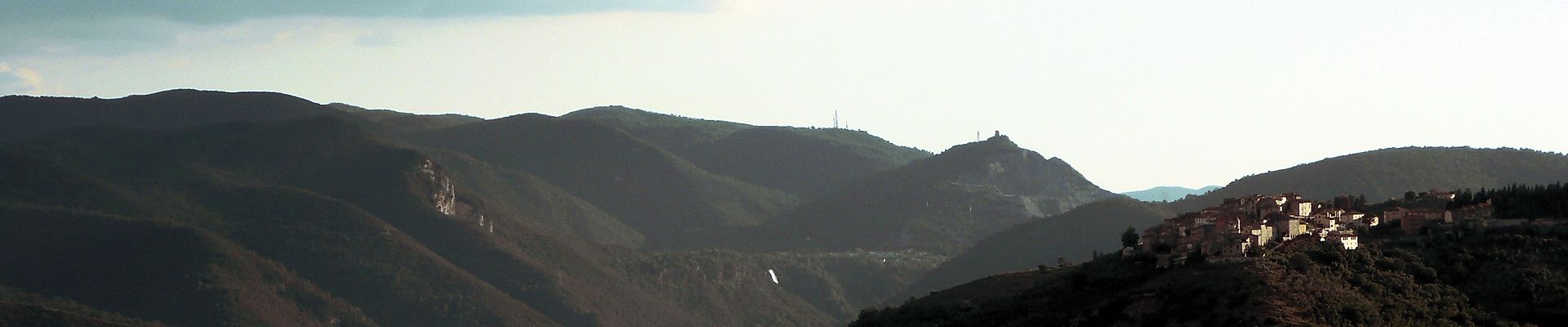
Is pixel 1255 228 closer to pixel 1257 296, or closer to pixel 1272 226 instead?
pixel 1272 226

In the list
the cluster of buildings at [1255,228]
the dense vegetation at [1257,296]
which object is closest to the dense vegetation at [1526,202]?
the cluster of buildings at [1255,228]

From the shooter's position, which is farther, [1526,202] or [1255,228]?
[1526,202]

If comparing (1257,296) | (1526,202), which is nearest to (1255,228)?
(1257,296)

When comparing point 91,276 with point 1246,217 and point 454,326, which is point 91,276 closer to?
point 454,326

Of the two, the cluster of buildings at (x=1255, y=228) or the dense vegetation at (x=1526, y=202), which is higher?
the dense vegetation at (x=1526, y=202)

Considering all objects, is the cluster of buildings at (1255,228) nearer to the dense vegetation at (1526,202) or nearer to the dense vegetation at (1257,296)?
the dense vegetation at (1257,296)

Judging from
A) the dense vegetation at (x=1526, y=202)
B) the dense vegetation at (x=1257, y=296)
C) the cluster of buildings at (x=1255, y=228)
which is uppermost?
the dense vegetation at (x=1526, y=202)

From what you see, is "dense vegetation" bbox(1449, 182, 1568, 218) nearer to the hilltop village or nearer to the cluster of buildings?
the hilltop village

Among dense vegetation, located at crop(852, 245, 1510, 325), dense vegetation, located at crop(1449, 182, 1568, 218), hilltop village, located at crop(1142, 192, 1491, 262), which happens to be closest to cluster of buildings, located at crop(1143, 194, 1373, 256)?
hilltop village, located at crop(1142, 192, 1491, 262)

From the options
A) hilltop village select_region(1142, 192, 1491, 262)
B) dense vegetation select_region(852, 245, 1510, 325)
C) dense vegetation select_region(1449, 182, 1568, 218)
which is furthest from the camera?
dense vegetation select_region(1449, 182, 1568, 218)
